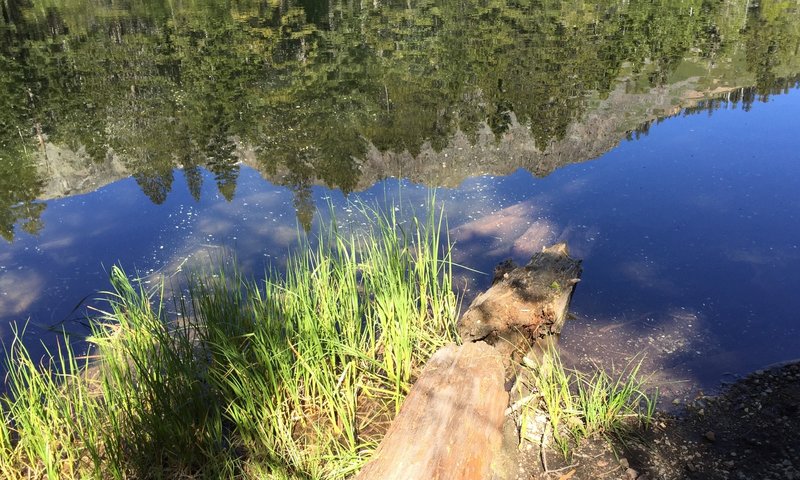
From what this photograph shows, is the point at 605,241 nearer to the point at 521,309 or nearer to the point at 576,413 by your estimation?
the point at 521,309

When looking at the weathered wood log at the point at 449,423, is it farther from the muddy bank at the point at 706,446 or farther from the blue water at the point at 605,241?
the blue water at the point at 605,241

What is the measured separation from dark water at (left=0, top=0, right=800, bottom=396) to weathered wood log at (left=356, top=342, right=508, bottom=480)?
2.15 meters

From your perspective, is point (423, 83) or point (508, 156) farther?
point (423, 83)

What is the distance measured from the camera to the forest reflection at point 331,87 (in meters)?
15.0

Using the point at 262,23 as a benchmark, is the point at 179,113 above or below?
below

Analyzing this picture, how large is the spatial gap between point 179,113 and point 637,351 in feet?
59.2

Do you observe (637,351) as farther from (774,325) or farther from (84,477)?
(84,477)

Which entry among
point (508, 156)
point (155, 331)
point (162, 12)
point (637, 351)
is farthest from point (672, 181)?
point (162, 12)

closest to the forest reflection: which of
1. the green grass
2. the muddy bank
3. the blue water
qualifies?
the blue water

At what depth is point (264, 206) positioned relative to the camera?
36.9 feet

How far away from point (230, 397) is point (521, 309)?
323 cm

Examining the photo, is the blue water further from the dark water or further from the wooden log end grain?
the wooden log end grain

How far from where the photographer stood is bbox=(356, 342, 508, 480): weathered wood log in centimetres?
368

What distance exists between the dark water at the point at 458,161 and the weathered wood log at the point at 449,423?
2.15 metres
